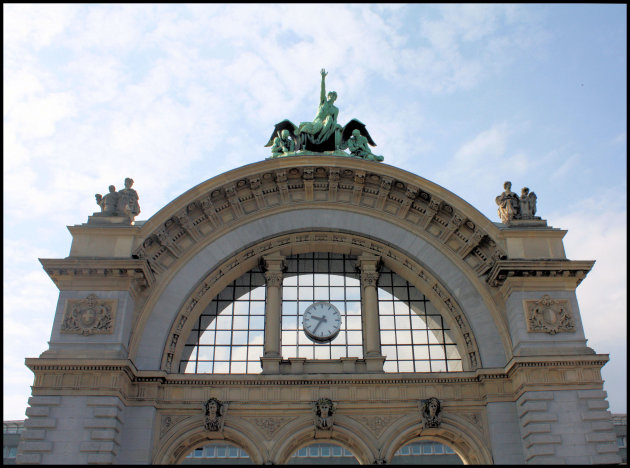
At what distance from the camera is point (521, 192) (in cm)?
2866

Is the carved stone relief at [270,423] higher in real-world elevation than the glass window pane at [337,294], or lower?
lower

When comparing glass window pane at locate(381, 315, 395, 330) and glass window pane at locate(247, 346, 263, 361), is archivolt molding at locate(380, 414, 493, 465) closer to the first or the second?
glass window pane at locate(381, 315, 395, 330)

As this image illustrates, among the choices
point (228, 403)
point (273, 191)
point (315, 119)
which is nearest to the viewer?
point (228, 403)

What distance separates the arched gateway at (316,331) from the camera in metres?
23.5

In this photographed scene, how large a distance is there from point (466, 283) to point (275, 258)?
8031mm

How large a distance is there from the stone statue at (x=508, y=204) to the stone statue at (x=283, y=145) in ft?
31.3

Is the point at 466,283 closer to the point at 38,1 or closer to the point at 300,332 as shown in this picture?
the point at 300,332

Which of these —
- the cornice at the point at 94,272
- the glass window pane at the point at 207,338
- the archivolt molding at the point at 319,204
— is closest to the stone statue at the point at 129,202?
the archivolt molding at the point at 319,204

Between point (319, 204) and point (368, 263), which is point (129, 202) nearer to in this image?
point (319, 204)

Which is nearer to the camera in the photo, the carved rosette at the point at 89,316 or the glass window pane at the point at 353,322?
the carved rosette at the point at 89,316

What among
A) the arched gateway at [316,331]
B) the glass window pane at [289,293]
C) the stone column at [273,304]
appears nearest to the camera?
the arched gateway at [316,331]

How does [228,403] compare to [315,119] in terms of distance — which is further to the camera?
[315,119]

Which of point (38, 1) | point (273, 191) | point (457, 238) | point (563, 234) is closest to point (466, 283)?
point (457, 238)

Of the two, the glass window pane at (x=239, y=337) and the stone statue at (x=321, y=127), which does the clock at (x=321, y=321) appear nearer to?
the glass window pane at (x=239, y=337)
